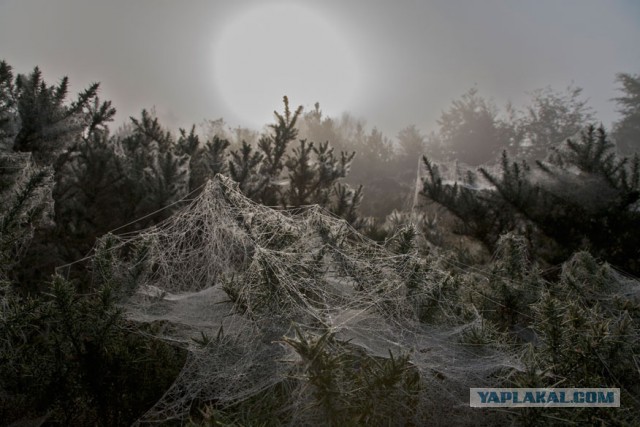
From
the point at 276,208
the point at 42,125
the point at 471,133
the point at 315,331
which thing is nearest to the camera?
the point at 315,331

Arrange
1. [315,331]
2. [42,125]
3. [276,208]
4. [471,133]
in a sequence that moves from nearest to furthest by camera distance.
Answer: [315,331] → [42,125] → [276,208] → [471,133]

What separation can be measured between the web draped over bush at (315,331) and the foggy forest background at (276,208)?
0.05m

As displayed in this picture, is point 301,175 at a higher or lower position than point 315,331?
higher

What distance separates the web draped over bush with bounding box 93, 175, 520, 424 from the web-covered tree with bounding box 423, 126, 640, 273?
4089mm

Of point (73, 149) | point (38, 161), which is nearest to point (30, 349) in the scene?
point (38, 161)

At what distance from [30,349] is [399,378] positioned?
207cm

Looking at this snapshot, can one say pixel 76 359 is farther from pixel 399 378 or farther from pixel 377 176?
pixel 377 176

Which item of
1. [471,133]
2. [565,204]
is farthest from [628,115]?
[565,204]

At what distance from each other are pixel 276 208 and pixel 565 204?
4811 mm

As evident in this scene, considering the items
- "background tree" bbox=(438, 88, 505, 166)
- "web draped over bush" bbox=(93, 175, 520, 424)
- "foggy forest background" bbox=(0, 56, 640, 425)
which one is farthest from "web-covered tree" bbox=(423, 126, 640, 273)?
"background tree" bbox=(438, 88, 505, 166)

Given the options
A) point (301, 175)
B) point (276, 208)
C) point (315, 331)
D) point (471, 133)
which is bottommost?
point (315, 331)

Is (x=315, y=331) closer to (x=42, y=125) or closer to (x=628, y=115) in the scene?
(x=42, y=125)

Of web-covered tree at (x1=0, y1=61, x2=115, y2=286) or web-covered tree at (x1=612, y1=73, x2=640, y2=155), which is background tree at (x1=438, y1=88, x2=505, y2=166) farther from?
web-covered tree at (x1=0, y1=61, x2=115, y2=286)

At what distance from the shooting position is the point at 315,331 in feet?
6.46
